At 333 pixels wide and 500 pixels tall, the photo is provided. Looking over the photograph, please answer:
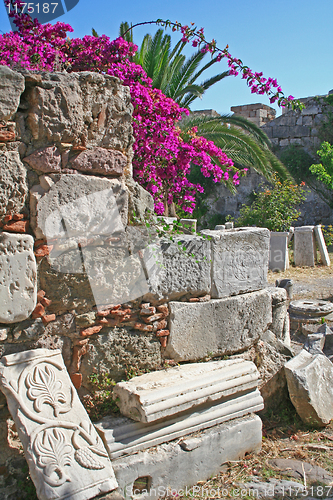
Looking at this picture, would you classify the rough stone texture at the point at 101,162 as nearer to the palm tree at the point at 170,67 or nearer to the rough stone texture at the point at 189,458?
the rough stone texture at the point at 189,458

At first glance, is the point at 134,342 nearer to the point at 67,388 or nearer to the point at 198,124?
the point at 67,388

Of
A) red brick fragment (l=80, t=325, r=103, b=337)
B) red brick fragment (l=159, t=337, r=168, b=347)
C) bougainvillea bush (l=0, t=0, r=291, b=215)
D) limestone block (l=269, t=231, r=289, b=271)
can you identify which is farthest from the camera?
limestone block (l=269, t=231, r=289, b=271)

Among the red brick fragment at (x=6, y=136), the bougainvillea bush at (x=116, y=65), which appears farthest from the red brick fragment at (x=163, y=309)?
the bougainvillea bush at (x=116, y=65)

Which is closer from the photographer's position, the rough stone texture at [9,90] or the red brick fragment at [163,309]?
the rough stone texture at [9,90]

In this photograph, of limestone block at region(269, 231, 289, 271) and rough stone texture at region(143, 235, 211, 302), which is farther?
limestone block at region(269, 231, 289, 271)

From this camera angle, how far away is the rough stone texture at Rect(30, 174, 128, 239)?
2307mm

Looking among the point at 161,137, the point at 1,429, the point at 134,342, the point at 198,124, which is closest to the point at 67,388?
the point at 1,429

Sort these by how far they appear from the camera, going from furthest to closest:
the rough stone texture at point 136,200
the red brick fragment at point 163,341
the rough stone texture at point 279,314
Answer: the rough stone texture at point 279,314 → the red brick fragment at point 163,341 → the rough stone texture at point 136,200

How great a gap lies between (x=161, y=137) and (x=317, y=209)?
429 inches

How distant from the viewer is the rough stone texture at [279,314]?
12.7 ft

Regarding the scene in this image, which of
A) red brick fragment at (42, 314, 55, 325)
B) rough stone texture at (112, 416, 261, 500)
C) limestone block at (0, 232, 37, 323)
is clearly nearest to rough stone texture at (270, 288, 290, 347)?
rough stone texture at (112, 416, 261, 500)

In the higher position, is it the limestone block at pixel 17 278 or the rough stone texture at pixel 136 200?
the rough stone texture at pixel 136 200

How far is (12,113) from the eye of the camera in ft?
7.05

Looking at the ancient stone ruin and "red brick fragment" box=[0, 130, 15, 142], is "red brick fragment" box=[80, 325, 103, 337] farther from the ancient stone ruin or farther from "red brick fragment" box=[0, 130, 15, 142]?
"red brick fragment" box=[0, 130, 15, 142]
